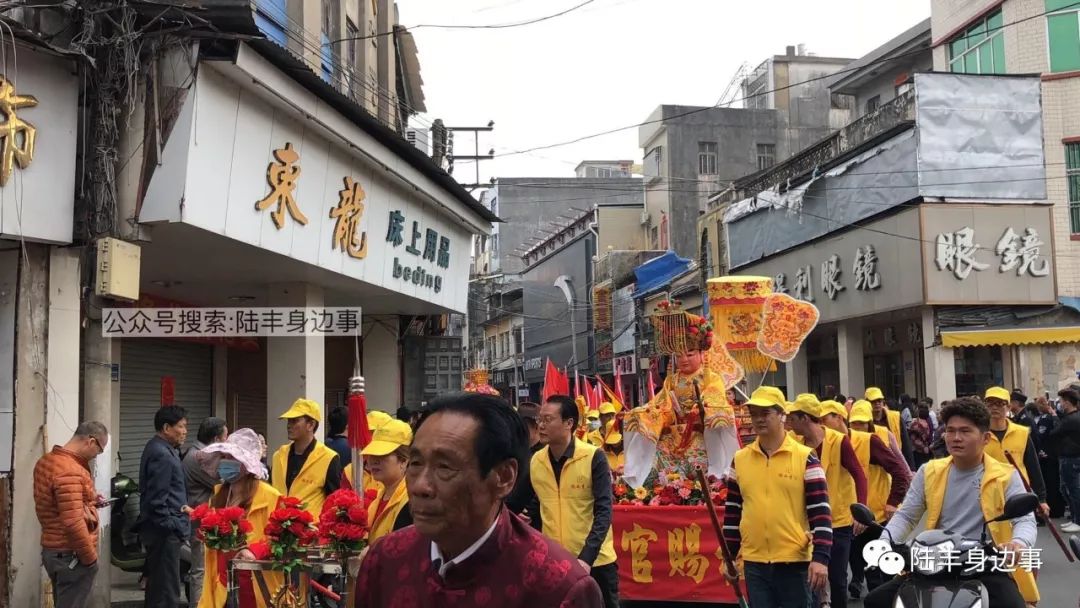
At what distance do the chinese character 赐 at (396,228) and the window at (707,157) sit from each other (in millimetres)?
26350

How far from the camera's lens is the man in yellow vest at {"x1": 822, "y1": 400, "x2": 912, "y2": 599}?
26.8 feet

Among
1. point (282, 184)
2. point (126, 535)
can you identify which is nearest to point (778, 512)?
point (126, 535)

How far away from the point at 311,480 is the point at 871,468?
472 cm

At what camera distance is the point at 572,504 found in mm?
6113

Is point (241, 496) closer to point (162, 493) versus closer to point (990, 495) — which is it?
point (162, 493)

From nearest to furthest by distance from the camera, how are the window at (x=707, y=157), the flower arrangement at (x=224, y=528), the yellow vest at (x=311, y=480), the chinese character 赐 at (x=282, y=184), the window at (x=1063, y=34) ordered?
the flower arrangement at (x=224, y=528) < the yellow vest at (x=311, y=480) < the chinese character 赐 at (x=282, y=184) < the window at (x=1063, y=34) < the window at (x=707, y=157)

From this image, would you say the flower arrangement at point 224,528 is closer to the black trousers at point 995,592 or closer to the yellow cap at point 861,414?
the black trousers at point 995,592

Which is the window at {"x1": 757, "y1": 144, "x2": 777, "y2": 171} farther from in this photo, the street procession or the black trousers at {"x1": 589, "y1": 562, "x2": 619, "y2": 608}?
the black trousers at {"x1": 589, "y1": 562, "x2": 619, "y2": 608}

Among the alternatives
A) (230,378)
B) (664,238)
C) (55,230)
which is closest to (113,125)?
(55,230)

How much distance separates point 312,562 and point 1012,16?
21656 mm

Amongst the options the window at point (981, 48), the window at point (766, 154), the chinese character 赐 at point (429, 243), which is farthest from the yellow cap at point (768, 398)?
the window at point (766, 154)

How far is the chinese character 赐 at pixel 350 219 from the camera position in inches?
507

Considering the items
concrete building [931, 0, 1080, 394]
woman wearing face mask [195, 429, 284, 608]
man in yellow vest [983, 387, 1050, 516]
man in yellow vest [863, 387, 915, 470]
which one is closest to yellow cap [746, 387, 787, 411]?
man in yellow vest [983, 387, 1050, 516]

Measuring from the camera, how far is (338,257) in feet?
43.0
